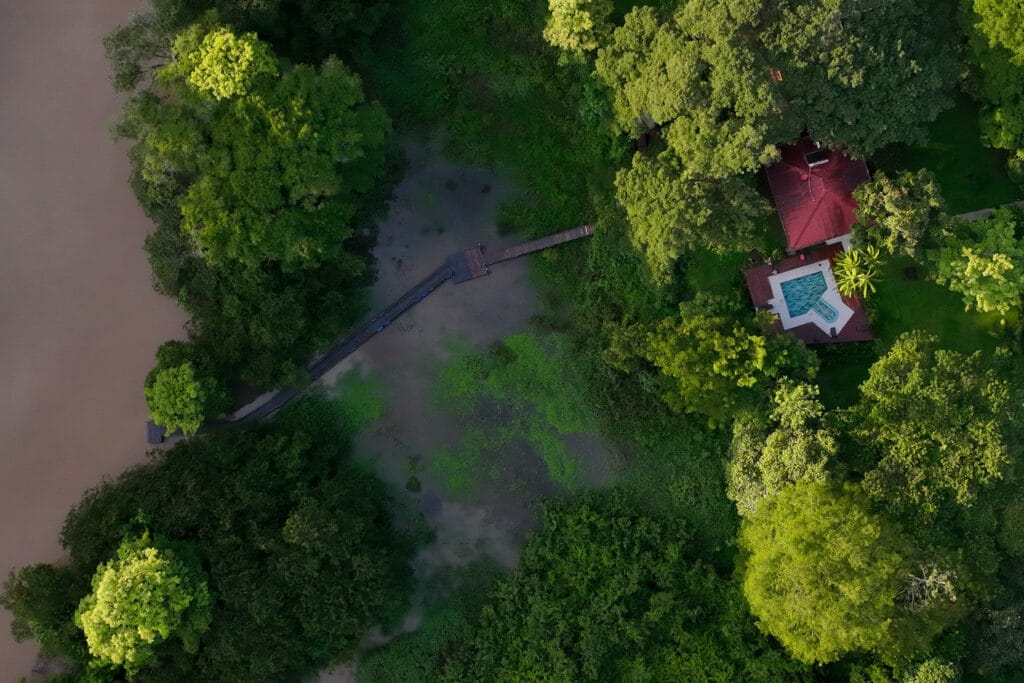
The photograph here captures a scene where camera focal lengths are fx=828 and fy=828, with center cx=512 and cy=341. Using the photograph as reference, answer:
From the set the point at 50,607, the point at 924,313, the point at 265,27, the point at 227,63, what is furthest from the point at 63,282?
the point at 924,313

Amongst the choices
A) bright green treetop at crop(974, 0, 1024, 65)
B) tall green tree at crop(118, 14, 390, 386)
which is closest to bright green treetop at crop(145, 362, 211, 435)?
tall green tree at crop(118, 14, 390, 386)

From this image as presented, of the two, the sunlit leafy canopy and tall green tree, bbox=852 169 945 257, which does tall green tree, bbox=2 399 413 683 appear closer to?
the sunlit leafy canopy

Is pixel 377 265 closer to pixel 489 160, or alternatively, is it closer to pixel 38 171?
pixel 489 160

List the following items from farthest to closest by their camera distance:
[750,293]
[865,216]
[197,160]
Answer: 1. [750,293]
2. [865,216]
3. [197,160]

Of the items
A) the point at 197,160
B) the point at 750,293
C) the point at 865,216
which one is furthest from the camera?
the point at 750,293

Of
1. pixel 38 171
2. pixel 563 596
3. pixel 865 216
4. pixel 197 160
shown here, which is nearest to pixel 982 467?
pixel 865 216

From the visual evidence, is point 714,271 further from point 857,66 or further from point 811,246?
point 857,66

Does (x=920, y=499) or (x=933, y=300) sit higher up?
(x=933, y=300)

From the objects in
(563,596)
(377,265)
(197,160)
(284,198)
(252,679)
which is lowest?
(563,596)
